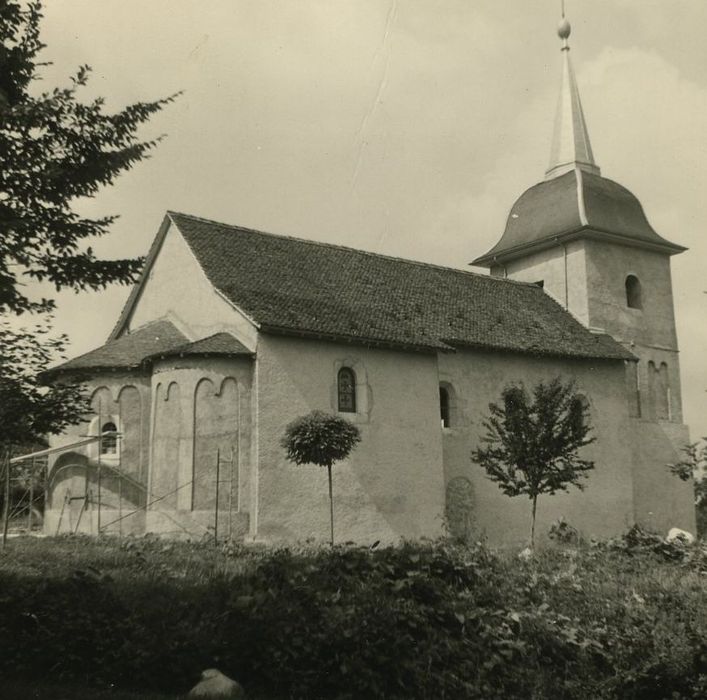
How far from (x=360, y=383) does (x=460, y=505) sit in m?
5.00

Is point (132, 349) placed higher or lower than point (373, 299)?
lower

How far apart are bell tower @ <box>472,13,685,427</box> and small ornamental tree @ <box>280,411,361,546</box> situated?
15.0m

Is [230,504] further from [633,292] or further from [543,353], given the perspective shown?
[633,292]

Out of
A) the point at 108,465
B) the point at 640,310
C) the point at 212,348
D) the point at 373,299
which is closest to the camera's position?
the point at 212,348

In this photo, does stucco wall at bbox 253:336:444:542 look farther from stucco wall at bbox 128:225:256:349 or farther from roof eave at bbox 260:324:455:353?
stucco wall at bbox 128:225:256:349

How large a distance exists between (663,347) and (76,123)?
2643 cm

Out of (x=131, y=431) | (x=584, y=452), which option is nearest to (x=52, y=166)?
(x=131, y=431)

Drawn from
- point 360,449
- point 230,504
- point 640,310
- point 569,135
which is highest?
point 569,135

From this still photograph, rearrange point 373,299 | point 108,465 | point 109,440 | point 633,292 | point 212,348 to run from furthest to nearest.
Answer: point 633,292 < point 373,299 < point 109,440 < point 108,465 < point 212,348

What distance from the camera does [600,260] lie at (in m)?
33.6

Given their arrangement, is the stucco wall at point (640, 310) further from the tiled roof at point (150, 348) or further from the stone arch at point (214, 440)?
the stone arch at point (214, 440)

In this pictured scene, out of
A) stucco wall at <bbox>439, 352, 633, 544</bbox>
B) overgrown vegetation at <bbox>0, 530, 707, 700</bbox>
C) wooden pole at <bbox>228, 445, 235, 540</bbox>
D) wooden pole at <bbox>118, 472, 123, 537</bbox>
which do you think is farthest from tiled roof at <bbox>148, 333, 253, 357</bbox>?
overgrown vegetation at <bbox>0, 530, 707, 700</bbox>

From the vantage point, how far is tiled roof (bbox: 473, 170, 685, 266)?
33844 mm

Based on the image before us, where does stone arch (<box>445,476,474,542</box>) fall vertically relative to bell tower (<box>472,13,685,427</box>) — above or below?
below
